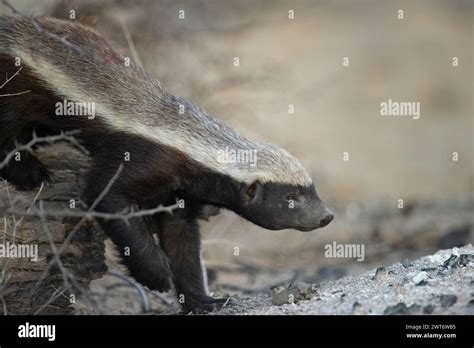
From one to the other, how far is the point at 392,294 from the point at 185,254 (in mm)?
1986

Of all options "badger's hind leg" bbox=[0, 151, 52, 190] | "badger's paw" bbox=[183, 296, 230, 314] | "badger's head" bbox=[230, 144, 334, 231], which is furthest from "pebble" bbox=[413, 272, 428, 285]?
"badger's hind leg" bbox=[0, 151, 52, 190]

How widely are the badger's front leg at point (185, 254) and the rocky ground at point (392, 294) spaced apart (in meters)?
0.36

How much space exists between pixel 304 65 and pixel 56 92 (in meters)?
9.63

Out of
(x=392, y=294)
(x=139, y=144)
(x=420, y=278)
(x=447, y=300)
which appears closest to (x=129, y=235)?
(x=139, y=144)

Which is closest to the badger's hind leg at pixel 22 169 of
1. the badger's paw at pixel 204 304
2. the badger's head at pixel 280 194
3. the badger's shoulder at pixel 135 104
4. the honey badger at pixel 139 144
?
the honey badger at pixel 139 144

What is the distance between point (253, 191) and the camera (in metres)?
7.08

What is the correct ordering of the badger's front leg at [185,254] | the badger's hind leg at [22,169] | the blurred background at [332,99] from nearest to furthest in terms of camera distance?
the badger's hind leg at [22,169]
the badger's front leg at [185,254]
the blurred background at [332,99]

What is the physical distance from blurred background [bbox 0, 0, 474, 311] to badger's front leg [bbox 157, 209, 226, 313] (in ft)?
4.16

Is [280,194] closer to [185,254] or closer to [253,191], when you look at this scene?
[253,191]

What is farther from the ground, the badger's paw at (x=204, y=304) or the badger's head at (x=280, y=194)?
the badger's head at (x=280, y=194)

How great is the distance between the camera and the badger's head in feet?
23.0

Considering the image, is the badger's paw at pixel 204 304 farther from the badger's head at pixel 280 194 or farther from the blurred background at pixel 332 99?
the blurred background at pixel 332 99

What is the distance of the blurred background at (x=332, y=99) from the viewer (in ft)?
35.6
